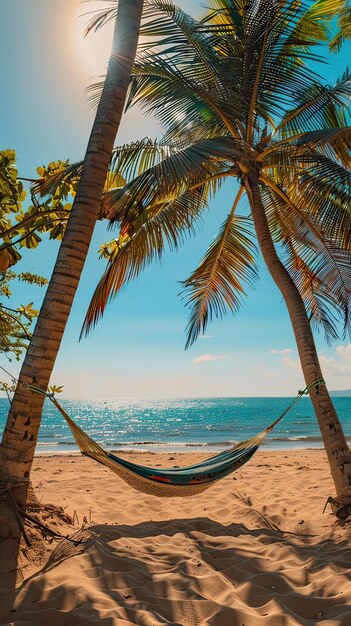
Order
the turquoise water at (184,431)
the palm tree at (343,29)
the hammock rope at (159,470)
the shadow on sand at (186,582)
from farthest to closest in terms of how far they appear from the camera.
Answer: the turquoise water at (184,431) → the palm tree at (343,29) → the hammock rope at (159,470) → the shadow on sand at (186,582)

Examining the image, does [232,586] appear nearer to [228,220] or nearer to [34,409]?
[34,409]

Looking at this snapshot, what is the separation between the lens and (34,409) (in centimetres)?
248

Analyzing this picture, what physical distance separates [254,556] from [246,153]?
10.7 ft

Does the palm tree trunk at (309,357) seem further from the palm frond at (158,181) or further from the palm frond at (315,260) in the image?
the palm frond at (158,181)

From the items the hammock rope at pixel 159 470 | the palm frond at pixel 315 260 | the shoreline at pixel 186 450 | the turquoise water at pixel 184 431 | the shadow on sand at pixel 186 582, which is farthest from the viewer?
the turquoise water at pixel 184 431

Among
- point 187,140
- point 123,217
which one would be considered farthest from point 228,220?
point 123,217

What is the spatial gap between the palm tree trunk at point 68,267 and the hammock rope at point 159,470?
0.13 meters

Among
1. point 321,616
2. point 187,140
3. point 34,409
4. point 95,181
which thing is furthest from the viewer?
point 187,140

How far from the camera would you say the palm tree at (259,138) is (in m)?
3.72

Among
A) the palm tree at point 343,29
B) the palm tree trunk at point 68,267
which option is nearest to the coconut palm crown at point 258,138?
the palm tree trunk at point 68,267

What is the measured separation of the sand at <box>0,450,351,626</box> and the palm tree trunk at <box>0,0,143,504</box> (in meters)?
0.62

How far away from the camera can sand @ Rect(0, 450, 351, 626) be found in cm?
184

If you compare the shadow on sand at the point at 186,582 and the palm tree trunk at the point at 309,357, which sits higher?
the palm tree trunk at the point at 309,357

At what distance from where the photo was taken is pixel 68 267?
260 centimetres
